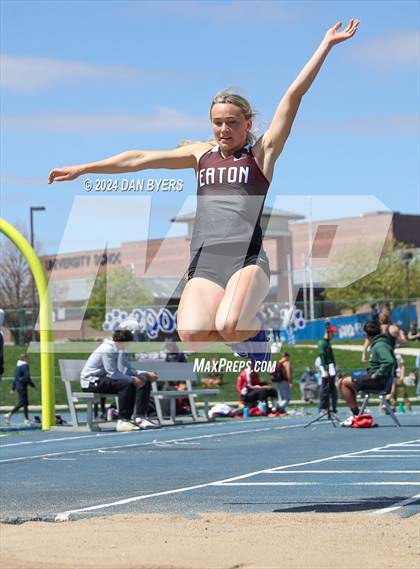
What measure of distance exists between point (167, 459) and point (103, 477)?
90.9 inches

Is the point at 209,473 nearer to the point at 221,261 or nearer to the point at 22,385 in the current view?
the point at 221,261

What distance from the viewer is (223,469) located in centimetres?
1282

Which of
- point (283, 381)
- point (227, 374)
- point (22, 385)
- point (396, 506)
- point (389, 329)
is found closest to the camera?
point (396, 506)

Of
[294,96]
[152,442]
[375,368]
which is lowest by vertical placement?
[152,442]

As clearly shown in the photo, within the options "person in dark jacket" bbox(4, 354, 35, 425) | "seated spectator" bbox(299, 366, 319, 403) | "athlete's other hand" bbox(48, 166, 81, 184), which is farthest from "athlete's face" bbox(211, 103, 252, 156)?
"seated spectator" bbox(299, 366, 319, 403)

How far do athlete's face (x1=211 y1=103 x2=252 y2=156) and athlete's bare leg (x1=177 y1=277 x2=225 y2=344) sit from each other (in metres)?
0.77

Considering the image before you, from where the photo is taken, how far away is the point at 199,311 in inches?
245

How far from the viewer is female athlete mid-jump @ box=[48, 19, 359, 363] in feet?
20.6

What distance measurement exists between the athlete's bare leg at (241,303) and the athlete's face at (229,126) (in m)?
0.69


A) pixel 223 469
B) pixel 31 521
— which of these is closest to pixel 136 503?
pixel 31 521

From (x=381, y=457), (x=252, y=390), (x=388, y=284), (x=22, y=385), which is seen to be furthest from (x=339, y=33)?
(x=388, y=284)

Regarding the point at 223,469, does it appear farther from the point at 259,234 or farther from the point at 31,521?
the point at 259,234

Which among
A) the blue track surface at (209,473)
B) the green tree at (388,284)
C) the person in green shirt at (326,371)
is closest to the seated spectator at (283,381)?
the person in green shirt at (326,371)

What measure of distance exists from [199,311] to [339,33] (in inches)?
64.9
